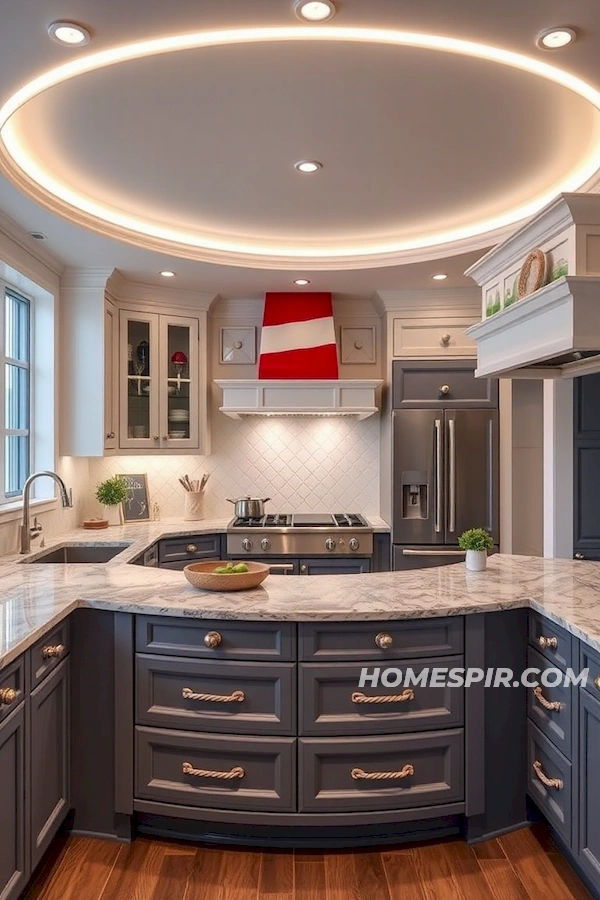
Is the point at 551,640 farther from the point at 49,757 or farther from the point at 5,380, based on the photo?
the point at 5,380

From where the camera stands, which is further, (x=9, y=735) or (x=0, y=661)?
(x=9, y=735)

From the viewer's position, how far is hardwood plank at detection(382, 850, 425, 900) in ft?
6.84

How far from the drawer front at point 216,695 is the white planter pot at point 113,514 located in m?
2.34

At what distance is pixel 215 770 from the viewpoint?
2279 mm

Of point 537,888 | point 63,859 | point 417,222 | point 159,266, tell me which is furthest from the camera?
point 159,266

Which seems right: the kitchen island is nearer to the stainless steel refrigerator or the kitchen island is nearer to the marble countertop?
the marble countertop

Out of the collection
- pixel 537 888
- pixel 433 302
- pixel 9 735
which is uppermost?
pixel 433 302

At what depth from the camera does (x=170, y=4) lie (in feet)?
5.77

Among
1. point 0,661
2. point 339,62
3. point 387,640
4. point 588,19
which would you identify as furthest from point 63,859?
point 588,19

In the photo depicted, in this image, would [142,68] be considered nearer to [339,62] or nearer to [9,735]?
[339,62]

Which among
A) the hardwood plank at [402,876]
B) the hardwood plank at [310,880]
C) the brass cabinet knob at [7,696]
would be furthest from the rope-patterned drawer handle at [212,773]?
the brass cabinet knob at [7,696]

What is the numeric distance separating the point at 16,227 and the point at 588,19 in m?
2.73

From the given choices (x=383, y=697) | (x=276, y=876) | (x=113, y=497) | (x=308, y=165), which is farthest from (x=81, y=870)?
(x=308, y=165)

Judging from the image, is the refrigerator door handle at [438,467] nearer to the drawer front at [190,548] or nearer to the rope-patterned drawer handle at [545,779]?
the drawer front at [190,548]
